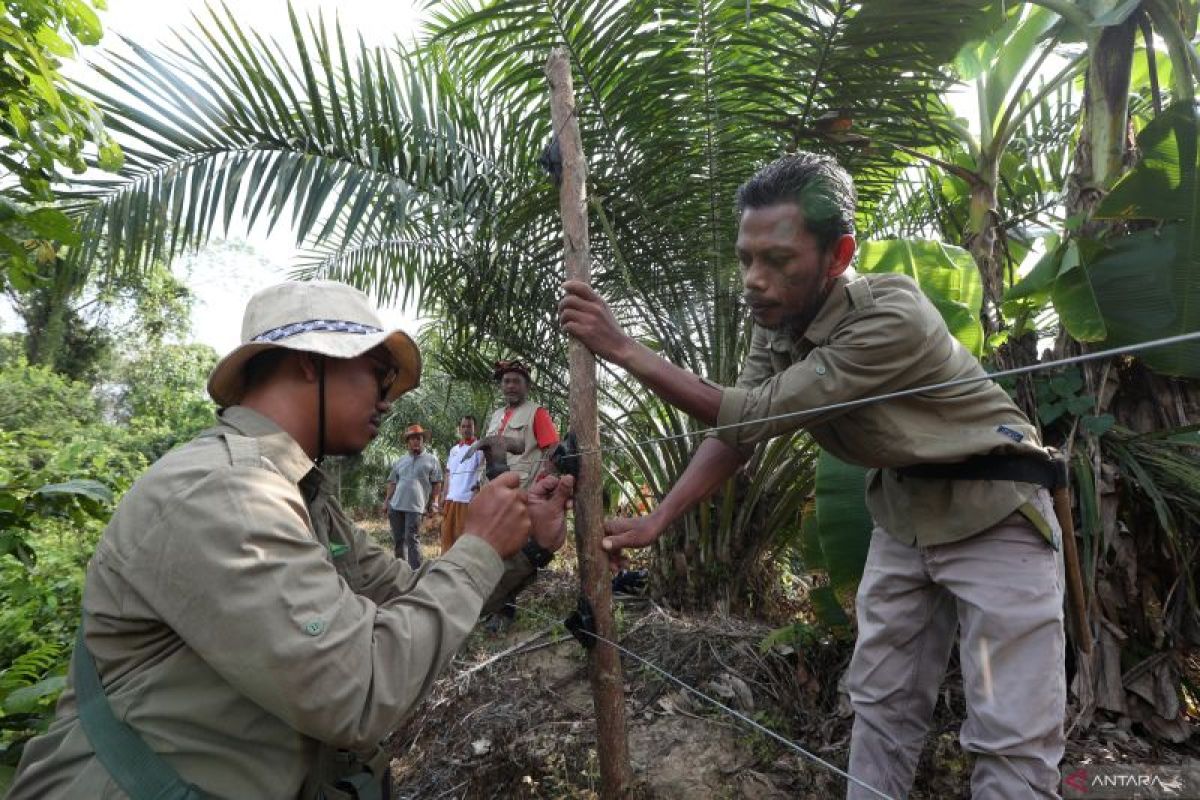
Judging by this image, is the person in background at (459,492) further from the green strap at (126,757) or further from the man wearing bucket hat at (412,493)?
the green strap at (126,757)

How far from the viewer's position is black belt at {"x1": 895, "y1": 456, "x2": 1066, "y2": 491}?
5.81 feet

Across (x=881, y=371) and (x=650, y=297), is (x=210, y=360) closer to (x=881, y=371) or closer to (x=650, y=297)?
(x=650, y=297)

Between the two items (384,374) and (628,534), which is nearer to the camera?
(384,374)

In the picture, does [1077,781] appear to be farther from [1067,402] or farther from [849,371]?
[849,371]

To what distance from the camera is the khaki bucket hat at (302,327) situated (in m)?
1.34

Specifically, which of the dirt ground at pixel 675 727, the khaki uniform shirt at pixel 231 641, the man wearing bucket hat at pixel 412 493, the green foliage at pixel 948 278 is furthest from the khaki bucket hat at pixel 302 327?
the man wearing bucket hat at pixel 412 493

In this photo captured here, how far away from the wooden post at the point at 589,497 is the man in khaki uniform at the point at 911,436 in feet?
0.60

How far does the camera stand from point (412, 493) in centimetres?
782

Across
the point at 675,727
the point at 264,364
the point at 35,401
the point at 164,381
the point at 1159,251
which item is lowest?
the point at 675,727

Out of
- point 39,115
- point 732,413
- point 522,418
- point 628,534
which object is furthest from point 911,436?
point 522,418

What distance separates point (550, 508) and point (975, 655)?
119 cm

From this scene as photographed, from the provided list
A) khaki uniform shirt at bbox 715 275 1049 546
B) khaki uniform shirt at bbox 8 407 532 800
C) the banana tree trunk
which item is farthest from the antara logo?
khaki uniform shirt at bbox 8 407 532 800

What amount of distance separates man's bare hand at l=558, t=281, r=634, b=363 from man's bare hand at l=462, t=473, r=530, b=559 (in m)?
0.52

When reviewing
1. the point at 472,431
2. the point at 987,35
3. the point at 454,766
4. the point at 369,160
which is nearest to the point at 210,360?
the point at 472,431
